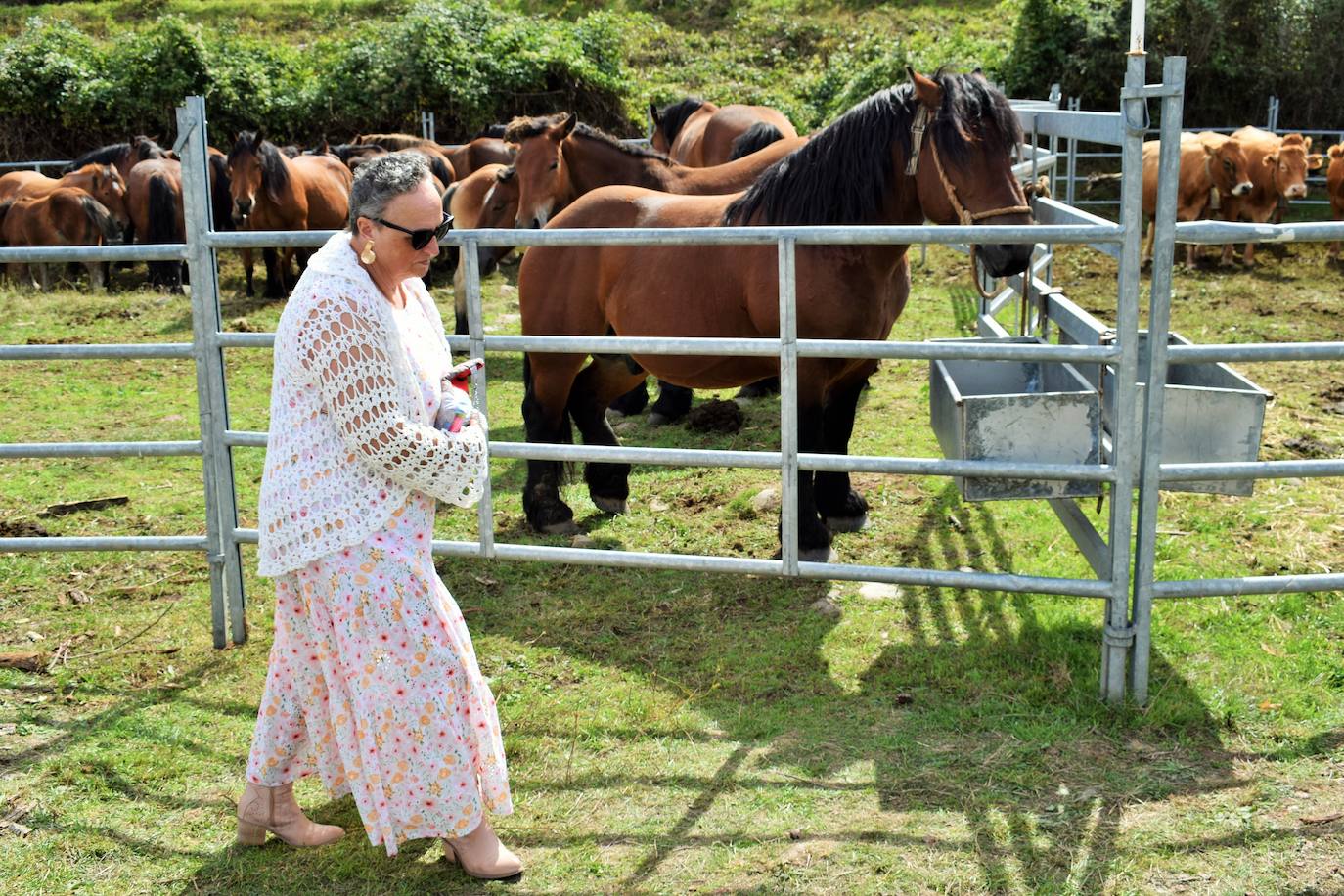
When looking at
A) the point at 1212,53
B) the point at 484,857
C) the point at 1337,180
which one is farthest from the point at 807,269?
the point at 1212,53

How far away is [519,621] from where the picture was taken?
4723mm

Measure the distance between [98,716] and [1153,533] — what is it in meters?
3.61

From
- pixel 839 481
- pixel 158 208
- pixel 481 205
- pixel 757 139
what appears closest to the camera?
pixel 839 481

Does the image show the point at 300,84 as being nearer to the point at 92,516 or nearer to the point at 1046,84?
the point at 1046,84

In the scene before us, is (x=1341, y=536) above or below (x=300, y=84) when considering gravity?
below

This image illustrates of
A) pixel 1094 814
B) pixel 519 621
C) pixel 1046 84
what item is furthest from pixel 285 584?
pixel 1046 84

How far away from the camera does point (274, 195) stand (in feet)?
45.2

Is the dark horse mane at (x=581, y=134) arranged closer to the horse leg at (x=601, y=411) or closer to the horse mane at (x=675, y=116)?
the horse leg at (x=601, y=411)

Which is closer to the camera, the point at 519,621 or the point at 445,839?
the point at 445,839

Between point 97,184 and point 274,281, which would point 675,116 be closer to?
point 274,281

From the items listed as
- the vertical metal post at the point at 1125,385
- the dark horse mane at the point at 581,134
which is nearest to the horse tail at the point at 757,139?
the dark horse mane at the point at 581,134

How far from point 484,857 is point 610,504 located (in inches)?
124

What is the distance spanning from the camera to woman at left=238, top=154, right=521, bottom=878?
8.89 feet

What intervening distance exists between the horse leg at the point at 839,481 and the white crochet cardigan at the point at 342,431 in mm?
2596
